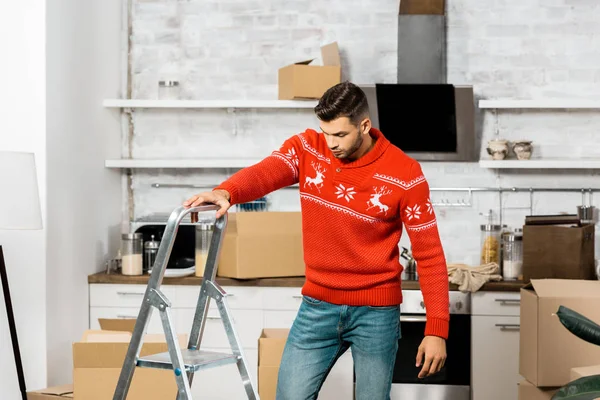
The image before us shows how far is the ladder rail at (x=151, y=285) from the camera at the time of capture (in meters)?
2.14

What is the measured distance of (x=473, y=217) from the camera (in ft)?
15.6

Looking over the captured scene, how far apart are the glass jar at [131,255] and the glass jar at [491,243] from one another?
1840 mm

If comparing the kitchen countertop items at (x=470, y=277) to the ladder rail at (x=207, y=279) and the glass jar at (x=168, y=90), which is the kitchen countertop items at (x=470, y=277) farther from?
the ladder rail at (x=207, y=279)

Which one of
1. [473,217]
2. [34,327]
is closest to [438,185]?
[473,217]

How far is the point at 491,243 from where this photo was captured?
4566 mm

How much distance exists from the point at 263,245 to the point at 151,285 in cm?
199

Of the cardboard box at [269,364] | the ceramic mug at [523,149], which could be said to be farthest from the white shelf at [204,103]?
the cardboard box at [269,364]

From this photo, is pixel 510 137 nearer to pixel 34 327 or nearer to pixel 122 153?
→ pixel 122 153

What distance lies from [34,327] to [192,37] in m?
1.94

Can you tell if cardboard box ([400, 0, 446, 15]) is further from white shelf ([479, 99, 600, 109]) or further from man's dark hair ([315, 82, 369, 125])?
man's dark hair ([315, 82, 369, 125])

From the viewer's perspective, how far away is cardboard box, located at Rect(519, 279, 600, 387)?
2.94 meters

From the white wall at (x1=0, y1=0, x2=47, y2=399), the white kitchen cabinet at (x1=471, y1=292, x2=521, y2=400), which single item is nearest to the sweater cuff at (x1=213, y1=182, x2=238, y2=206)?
the white wall at (x1=0, y1=0, x2=47, y2=399)

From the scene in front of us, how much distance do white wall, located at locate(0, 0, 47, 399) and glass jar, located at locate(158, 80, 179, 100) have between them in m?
1.01

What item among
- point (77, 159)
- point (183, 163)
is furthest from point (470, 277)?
point (77, 159)
